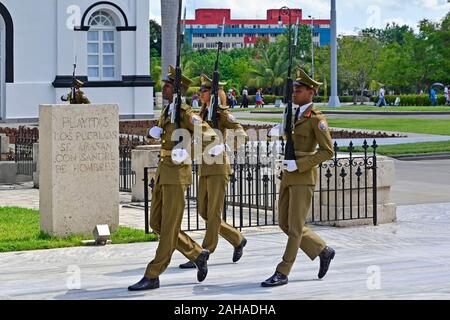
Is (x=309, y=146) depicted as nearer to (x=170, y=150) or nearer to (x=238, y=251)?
(x=170, y=150)

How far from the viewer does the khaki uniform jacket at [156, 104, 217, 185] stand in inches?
396

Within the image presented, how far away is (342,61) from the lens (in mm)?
75750

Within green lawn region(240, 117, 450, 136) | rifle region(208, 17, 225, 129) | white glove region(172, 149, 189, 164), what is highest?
rifle region(208, 17, 225, 129)

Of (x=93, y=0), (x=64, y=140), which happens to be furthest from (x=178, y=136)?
(x=93, y=0)

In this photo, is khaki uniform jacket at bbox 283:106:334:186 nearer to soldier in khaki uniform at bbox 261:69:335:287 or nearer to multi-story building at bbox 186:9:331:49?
soldier in khaki uniform at bbox 261:69:335:287

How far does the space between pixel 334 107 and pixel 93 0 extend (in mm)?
19401

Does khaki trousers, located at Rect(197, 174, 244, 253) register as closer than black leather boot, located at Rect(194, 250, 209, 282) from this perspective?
No

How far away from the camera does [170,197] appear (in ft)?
32.9

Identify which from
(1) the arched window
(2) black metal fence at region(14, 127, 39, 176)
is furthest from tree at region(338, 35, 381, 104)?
(2) black metal fence at region(14, 127, 39, 176)

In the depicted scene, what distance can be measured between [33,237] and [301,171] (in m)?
4.36

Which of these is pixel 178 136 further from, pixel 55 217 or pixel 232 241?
pixel 55 217

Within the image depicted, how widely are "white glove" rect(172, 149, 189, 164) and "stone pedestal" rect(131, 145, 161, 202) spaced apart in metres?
7.18

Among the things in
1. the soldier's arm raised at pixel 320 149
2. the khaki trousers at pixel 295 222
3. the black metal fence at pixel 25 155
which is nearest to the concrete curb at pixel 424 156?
the black metal fence at pixel 25 155
